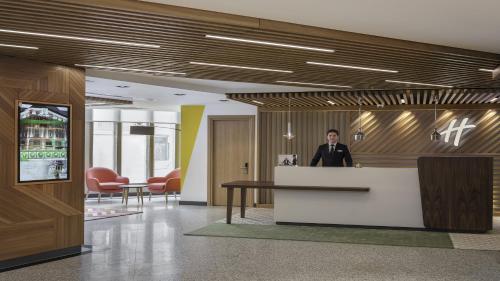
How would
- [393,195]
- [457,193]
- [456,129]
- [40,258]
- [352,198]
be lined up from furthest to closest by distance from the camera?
[456,129] < [352,198] < [393,195] < [457,193] < [40,258]

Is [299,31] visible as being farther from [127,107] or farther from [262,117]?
[127,107]

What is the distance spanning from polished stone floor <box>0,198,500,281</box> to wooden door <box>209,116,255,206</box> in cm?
485

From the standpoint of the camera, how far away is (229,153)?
1434 centimetres

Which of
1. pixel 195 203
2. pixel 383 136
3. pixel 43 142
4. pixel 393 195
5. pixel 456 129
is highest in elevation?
pixel 456 129

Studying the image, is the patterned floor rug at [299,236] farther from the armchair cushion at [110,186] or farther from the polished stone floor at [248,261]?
the armchair cushion at [110,186]

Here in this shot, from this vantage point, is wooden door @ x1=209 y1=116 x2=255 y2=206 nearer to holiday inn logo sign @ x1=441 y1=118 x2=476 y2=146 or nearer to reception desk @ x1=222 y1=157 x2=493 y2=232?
reception desk @ x1=222 y1=157 x2=493 y2=232

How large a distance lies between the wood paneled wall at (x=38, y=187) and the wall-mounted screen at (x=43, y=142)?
96mm

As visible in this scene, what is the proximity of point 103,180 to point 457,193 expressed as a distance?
9.75 meters

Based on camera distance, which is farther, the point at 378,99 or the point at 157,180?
the point at 157,180

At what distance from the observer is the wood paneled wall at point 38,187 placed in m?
6.91

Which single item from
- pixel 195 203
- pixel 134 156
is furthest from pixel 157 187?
pixel 134 156

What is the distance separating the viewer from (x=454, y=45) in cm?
709

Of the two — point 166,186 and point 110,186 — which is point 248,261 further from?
point 110,186

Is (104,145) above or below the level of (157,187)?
above
